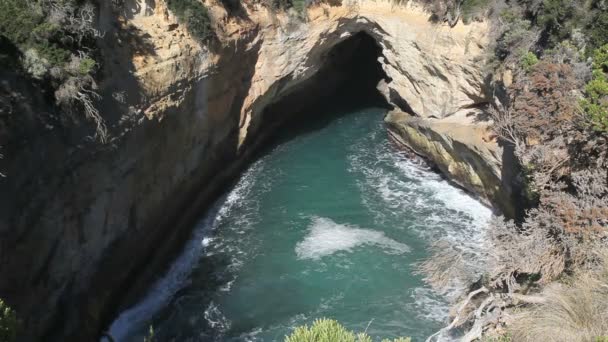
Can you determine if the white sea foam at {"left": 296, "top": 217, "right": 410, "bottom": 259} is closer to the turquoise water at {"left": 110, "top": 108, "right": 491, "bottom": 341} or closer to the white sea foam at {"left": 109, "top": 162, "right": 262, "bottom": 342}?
the turquoise water at {"left": 110, "top": 108, "right": 491, "bottom": 341}

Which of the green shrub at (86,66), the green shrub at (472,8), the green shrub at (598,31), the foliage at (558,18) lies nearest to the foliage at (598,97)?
the green shrub at (598,31)

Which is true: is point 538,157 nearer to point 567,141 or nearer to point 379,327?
point 567,141

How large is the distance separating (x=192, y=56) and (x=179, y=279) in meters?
6.89

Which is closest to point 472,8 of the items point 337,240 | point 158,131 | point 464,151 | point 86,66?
point 464,151

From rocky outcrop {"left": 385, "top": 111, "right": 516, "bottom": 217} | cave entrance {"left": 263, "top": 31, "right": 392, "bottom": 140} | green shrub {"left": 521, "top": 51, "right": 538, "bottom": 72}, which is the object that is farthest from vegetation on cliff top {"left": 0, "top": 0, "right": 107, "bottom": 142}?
rocky outcrop {"left": 385, "top": 111, "right": 516, "bottom": 217}

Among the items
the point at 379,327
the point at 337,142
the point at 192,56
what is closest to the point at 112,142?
the point at 192,56

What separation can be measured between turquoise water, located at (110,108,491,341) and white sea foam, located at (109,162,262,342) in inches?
1.4

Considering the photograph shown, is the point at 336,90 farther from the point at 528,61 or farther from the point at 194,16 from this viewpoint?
the point at 528,61

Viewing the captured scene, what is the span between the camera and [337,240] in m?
17.7

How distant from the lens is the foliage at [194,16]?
1630 cm

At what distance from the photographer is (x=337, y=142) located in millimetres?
24078

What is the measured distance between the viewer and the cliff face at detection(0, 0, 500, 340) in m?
11.5

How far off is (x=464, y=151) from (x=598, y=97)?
23.3ft

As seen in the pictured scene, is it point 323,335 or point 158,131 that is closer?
point 323,335
